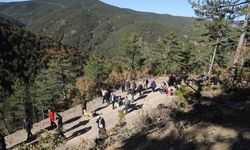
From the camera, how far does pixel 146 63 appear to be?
76375mm

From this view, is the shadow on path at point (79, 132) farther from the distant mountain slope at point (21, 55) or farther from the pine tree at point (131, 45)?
the distant mountain slope at point (21, 55)

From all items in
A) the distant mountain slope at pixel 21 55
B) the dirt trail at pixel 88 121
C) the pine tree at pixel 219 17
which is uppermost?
the pine tree at pixel 219 17

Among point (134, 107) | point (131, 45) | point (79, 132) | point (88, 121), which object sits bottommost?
point (88, 121)

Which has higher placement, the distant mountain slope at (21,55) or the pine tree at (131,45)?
the pine tree at (131,45)

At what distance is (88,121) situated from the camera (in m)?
25.6

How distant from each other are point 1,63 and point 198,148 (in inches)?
4707

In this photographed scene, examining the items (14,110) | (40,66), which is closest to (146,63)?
(14,110)

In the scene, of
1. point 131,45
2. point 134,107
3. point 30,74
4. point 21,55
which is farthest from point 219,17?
point 21,55

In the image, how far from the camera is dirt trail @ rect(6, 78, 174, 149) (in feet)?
71.3

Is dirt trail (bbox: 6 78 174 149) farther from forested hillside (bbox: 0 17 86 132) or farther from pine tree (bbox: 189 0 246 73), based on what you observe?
forested hillside (bbox: 0 17 86 132)

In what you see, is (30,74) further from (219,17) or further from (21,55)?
(219,17)

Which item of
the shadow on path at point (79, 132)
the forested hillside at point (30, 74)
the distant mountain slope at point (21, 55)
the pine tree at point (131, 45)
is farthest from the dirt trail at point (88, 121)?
the distant mountain slope at point (21, 55)

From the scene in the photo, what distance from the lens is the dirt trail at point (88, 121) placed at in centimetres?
2174

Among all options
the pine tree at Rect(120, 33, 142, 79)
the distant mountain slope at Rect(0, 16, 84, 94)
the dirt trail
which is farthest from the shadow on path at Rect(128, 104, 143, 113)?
the distant mountain slope at Rect(0, 16, 84, 94)
